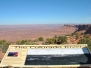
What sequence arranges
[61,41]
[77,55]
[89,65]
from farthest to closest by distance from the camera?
[61,41] → [77,55] → [89,65]

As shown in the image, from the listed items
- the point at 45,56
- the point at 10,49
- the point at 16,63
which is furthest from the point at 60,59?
the point at 10,49

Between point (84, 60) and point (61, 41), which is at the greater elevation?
point (84, 60)

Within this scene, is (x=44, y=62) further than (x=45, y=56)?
No

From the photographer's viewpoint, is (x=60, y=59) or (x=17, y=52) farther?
(x=17, y=52)

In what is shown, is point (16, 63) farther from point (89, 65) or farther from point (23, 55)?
point (89, 65)

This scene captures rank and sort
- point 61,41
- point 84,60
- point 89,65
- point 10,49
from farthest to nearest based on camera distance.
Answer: point 61,41, point 10,49, point 84,60, point 89,65

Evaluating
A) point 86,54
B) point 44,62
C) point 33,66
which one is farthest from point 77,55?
point 33,66

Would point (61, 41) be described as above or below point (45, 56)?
below

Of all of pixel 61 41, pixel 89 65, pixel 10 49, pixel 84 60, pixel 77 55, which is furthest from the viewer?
pixel 61 41

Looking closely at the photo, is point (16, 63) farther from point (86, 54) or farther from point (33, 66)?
point (86, 54)
